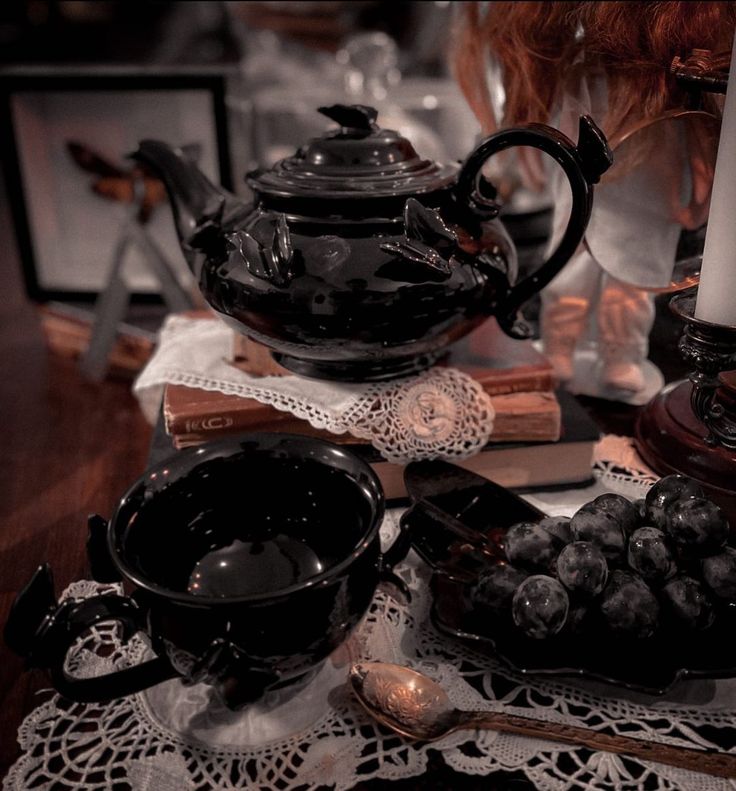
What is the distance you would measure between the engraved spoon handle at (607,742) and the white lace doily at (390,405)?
0.52ft

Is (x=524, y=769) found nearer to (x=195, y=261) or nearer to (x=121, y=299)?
(x=195, y=261)

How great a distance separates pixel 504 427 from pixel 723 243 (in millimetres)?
163

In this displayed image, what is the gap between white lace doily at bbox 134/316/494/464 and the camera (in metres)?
0.42

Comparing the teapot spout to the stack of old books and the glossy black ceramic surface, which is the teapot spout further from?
the glossy black ceramic surface

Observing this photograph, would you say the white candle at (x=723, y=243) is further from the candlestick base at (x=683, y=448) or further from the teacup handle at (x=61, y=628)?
the teacup handle at (x=61, y=628)

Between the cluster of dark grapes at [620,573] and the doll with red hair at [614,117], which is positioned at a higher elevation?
the doll with red hair at [614,117]

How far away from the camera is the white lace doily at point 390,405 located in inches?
16.4

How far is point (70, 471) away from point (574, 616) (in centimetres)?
33

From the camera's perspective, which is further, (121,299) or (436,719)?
(121,299)

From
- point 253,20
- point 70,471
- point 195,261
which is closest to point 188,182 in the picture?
point 195,261

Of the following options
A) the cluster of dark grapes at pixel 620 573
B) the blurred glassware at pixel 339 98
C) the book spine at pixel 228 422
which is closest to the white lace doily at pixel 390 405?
the book spine at pixel 228 422

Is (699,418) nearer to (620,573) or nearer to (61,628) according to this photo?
(620,573)

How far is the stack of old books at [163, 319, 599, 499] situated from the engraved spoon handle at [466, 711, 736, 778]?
0.17 meters

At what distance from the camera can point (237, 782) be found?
273mm
